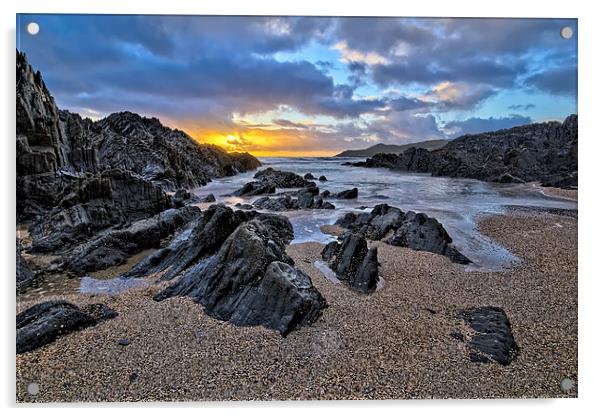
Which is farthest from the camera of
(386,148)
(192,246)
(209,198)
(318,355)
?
(209,198)

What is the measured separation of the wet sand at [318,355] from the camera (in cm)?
327

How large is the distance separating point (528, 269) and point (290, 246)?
3.58 meters

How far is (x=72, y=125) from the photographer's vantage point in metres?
5.33

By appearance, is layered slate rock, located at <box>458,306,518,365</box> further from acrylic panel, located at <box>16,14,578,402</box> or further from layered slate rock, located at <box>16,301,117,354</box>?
layered slate rock, located at <box>16,301,117,354</box>

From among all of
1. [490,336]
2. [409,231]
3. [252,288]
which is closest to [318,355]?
[252,288]

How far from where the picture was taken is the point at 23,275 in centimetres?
399

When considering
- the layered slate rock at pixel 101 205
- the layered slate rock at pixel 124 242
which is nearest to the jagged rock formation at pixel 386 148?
the layered slate rock at pixel 124 242

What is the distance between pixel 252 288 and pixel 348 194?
12.8ft

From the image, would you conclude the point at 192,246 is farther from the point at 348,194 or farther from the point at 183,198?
the point at 348,194

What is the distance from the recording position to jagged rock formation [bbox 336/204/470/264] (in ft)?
18.8

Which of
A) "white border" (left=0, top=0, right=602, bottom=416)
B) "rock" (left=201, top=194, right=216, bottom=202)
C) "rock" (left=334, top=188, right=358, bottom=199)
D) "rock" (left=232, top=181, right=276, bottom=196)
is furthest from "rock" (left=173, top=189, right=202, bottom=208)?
"white border" (left=0, top=0, right=602, bottom=416)

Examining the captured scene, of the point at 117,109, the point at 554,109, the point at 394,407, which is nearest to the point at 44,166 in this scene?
the point at 117,109

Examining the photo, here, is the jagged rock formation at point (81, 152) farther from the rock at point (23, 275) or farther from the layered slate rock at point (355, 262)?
the layered slate rock at point (355, 262)

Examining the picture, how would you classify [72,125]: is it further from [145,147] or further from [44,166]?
[145,147]
